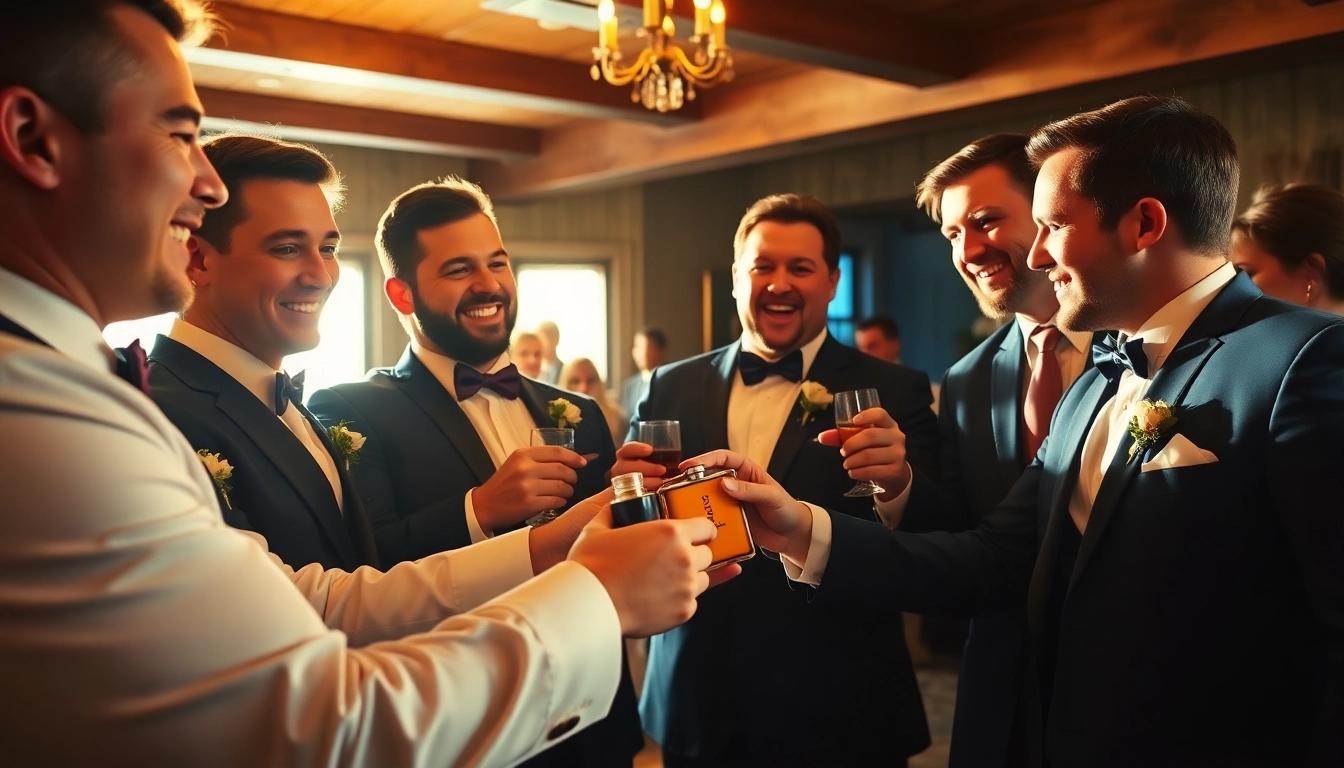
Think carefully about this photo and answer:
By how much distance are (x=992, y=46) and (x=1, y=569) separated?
5.85m

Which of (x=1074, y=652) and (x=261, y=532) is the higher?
(x=261, y=532)

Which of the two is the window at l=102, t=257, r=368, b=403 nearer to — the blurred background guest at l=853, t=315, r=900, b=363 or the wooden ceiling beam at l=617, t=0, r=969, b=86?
the blurred background guest at l=853, t=315, r=900, b=363

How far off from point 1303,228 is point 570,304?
8006mm

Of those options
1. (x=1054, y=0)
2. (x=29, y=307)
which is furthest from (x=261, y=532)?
(x=1054, y=0)

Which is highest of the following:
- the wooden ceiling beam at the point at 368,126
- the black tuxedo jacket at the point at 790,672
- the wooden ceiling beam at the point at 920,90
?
the wooden ceiling beam at the point at 368,126

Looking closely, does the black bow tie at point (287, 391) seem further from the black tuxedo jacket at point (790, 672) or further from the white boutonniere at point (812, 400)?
the white boutonniere at point (812, 400)

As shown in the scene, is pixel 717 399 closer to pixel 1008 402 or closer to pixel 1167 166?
pixel 1008 402

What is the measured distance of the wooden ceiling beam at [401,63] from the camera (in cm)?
530

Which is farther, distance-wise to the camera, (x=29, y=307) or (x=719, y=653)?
(x=719, y=653)

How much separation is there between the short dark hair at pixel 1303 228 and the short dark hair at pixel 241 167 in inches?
122

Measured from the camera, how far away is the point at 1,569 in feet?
3.07

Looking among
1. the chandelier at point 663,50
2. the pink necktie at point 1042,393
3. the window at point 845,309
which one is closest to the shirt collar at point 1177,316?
the pink necktie at point 1042,393

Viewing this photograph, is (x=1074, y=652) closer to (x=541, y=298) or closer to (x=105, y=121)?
(x=105, y=121)

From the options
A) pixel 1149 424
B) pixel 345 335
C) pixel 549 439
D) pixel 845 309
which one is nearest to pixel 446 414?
pixel 549 439
